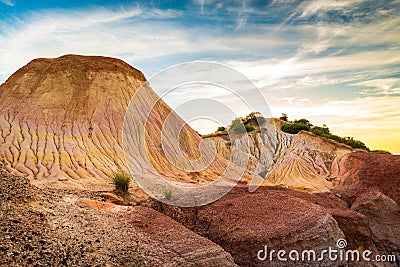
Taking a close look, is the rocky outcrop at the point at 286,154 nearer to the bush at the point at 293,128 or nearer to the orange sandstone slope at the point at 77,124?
the bush at the point at 293,128

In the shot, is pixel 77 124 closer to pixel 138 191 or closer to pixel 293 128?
pixel 138 191

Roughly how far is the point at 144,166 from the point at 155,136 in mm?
4171

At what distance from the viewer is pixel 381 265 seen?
10.9 metres

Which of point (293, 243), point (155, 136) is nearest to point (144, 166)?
point (155, 136)

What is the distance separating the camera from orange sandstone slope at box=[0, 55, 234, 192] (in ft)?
57.2

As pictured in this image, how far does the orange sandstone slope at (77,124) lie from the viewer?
1742 centimetres

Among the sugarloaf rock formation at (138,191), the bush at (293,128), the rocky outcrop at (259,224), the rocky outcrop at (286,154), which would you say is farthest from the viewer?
the bush at (293,128)

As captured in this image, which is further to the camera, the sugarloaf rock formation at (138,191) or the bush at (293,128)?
the bush at (293,128)

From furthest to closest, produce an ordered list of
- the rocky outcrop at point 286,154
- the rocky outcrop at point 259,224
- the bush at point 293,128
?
the bush at point 293,128 < the rocky outcrop at point 286,154 < the rocky outcrop at point 259,224

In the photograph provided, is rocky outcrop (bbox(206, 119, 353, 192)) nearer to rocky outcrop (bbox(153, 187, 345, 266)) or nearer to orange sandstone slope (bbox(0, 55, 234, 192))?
orange sandstone slope (bbox(0, 55, 234, 192))

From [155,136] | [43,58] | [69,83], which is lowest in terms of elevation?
[155,136]

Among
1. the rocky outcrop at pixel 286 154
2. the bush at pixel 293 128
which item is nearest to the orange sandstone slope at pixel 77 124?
the rocky outcrop at pixel 286 154

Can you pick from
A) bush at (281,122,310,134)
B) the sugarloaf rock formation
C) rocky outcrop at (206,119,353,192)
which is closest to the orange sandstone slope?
the sugarloaf rock formation

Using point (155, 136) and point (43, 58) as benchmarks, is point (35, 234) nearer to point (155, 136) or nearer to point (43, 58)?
point (155, 136)
